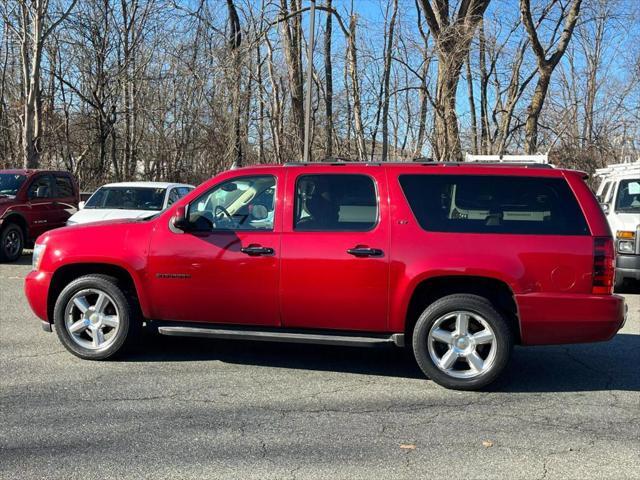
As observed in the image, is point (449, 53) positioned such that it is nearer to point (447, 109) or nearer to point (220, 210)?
point (447, 109)

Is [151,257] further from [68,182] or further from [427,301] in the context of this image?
[68,182]

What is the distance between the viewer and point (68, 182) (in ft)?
46.8

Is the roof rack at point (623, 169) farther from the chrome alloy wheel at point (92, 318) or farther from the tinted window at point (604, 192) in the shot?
the chrome alloy wheel at point (92, 318)

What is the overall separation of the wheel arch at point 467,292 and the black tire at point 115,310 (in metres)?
2.45

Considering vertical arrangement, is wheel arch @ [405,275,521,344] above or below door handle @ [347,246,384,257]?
below

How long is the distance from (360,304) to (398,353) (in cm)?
142

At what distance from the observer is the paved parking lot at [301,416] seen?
373 centimetres

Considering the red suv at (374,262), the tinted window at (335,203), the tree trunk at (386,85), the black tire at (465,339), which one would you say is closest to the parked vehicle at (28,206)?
the red suv at (374,262)

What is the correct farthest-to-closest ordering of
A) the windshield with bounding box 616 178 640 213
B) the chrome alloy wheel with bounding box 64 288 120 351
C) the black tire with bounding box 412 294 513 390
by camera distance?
the windshield with bounding box 616 178 640 213
the chrome alloy wheel with bounding box 64 288 120 351
the black tire with bounding box 412 294 513 390

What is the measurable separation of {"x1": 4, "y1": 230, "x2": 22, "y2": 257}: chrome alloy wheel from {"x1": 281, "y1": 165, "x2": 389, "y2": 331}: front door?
8937 mm

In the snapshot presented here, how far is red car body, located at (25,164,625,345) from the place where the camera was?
4957 millimetres

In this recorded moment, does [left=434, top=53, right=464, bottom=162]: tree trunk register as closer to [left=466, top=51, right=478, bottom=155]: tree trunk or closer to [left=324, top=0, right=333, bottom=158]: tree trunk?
[left=466, top=51, right=478, bottom=155]: tree trunk

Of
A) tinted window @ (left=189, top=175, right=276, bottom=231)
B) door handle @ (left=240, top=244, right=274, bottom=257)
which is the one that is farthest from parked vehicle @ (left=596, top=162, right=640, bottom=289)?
door handle @ (left=240, top=244, right=274, bottom=257)

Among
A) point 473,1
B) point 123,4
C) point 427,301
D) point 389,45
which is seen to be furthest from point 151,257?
point 123,4
